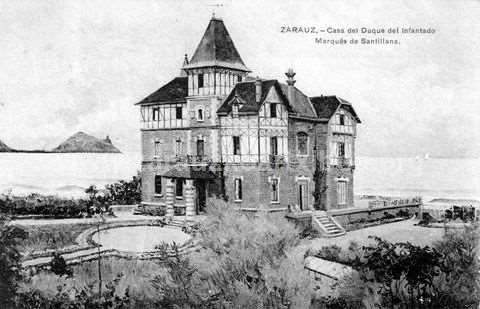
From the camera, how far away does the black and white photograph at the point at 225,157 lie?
18.9ft

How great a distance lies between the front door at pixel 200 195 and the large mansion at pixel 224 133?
1cm

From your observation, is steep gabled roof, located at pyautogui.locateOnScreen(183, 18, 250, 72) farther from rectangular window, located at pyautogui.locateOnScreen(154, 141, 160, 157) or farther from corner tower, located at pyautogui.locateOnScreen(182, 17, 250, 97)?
rectangular window, located at pyautogui.locateOnScreen(154, 141, 160, 157)

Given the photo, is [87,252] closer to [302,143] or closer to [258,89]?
[258,89]

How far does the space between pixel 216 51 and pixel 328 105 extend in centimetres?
170

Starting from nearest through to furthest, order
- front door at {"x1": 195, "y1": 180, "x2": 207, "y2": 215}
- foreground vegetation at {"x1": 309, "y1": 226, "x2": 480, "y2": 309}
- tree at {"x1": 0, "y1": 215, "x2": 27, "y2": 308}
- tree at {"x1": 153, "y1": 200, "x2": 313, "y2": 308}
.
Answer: tree at {"x1": 153, "y1": 200, "x2": 313, "y2": 308} → foreground vegetation at {"x1": 309, "y1": 226, "x2": 480, "y2": 309} → tree at {"x1": 0, "y1": 215, "x2": 27, "y2": 308} → front door at {"x1": 195, "y1": 180, "x2": 207, "y2": 215}

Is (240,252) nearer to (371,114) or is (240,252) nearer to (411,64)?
(371,114)

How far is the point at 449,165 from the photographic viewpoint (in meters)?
6.40

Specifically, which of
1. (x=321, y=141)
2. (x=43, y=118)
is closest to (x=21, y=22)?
(x=43, y=118)

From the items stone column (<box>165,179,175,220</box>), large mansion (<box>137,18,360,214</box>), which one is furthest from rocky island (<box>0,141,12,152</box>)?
stone column (<box>165,179,175,220</box>)

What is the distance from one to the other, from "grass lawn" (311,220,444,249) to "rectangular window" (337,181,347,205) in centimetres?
46

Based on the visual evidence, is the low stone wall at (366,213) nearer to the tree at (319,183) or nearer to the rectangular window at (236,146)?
the tree at (319,183)

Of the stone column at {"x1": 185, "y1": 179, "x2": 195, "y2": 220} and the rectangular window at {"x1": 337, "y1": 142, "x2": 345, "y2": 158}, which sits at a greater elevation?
the rectangular window at {"x1": 337, "y1": 142, "x2": 345, "y2": 158}

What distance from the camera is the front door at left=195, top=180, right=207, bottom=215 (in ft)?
20.8

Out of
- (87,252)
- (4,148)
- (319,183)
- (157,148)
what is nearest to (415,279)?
(319,183)
